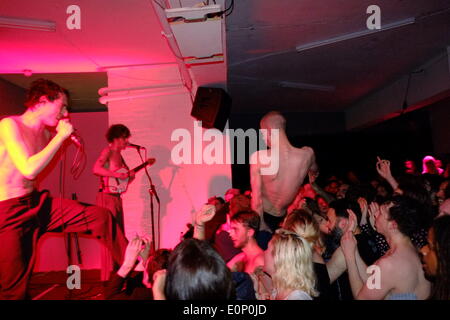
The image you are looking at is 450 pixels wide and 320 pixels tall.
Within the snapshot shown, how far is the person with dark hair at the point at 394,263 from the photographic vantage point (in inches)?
87.7

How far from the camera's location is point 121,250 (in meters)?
3.04

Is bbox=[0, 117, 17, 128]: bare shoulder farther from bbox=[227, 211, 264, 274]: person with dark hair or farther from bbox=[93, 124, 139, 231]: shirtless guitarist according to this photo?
bbox=[93, 124, 139, 231]: shirtless guitarist

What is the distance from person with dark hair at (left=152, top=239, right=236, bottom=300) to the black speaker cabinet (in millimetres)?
4045

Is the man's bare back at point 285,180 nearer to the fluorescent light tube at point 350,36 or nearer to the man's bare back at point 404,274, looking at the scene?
the man's bare back at point 404,274

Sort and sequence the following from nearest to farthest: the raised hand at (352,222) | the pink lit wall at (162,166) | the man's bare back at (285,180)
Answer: the raised hand at (352,222) < the man's bare back at (285,180) < the pink lit wall at (162,166)

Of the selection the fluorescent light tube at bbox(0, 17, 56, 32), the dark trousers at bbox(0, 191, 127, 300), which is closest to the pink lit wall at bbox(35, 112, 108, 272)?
the fluorescent light tube at bbox(0, 17, 56, 32)

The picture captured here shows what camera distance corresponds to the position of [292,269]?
6.52 feet

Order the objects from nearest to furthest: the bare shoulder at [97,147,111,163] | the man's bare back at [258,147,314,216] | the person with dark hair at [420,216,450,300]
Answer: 1. the person with dark hair at [420,216,450,300]
2. the man's bare back at [258,147,314,216]
3. the bare shoulder at [97,147,111,163]

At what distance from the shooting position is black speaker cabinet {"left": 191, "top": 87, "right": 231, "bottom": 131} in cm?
534

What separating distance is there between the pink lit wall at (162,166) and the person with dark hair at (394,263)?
11.9ft

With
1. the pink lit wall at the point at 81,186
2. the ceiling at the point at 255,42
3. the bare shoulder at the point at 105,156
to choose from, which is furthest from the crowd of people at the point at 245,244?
the pink lit wall at the point at 81,186

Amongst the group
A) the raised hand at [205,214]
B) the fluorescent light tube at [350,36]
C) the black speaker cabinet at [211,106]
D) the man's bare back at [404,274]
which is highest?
the fluorescent light tube at [350,36]

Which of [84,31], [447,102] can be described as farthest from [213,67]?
[447,102]

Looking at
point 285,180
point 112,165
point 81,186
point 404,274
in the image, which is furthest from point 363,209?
point 81,186
